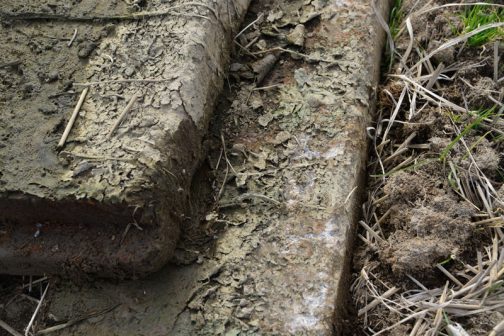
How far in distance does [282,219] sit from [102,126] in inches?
21.4

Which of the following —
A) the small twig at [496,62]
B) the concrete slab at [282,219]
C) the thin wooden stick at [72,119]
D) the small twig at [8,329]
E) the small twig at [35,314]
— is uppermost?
the thin wooden stick at [72,119]

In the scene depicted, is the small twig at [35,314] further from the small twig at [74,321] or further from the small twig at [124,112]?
the small twig at [124,112]

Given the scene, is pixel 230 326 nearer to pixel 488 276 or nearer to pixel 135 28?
pixel 488 276

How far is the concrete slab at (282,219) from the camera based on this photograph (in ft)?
5.01

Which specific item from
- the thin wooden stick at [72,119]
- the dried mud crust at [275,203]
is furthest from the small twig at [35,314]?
the thin wooden stick at [72,119]

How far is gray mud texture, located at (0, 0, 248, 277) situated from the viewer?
Result: 59.7 inches

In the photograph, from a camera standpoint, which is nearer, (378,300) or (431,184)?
(378,300)

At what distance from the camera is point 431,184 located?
173 centimetres

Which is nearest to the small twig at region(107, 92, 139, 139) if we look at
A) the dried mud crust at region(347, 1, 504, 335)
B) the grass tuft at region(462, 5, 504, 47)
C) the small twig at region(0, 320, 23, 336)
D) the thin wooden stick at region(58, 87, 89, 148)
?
the thin wooden stick at region(58, 87, 89, 148)

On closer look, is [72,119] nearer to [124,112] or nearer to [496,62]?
[124,112]

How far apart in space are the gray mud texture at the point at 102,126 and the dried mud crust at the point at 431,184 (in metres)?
0.54

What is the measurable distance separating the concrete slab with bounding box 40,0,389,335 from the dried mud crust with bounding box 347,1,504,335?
3.2 inches

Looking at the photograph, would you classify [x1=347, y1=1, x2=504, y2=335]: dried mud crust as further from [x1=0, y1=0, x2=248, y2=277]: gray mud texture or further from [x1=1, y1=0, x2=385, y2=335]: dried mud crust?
[x1=0, y1=0, x2=248, y2=277]: gray mud texture

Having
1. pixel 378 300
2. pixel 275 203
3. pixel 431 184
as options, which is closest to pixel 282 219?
pixel 275 203
